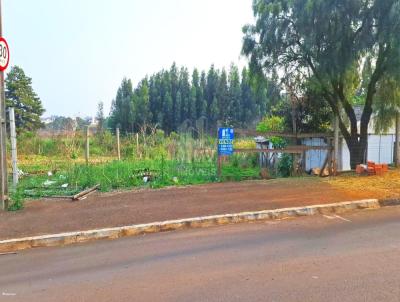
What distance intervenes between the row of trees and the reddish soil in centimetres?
5084

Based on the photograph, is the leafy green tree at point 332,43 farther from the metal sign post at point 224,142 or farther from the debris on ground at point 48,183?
the debris on ground at point 48,183

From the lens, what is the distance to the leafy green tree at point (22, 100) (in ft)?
140

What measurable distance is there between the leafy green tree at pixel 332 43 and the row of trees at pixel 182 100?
46864mm

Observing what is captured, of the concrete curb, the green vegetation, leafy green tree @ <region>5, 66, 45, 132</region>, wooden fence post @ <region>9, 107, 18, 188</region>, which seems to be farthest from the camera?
leafy green tree @ <region>5, 66, 45, 132</region>

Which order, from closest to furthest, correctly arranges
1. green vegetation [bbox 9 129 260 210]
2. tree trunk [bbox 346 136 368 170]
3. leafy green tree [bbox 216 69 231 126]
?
green vegetation [bbox 9 129 260 210]
tree trunk [bbox 346 136 368 170]
leafy green tree [bbox 216 69 231 126]

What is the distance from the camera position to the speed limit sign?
8.35 metres

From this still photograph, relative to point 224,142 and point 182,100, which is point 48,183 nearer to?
point 224,142

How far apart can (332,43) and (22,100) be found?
38968mm

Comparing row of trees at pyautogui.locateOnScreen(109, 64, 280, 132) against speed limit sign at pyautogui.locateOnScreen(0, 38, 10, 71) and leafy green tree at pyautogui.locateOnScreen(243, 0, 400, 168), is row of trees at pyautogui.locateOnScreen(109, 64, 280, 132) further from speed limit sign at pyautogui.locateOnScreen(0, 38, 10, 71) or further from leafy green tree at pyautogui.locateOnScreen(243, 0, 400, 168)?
speed limit sign at pyautogui.locateOnScreen(0, 38, 10, 71)

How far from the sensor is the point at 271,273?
476cm

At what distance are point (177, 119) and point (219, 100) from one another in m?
7.53

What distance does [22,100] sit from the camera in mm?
43438

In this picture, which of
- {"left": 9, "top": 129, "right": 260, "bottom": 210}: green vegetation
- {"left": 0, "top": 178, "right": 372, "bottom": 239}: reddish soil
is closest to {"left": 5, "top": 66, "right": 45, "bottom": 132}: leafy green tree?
{"left": 9, "top": 129, "right": 260, "bottom": 210}: green vegetation

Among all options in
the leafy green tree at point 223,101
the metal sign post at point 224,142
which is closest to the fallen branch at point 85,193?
the metal sign post at point 224,142
